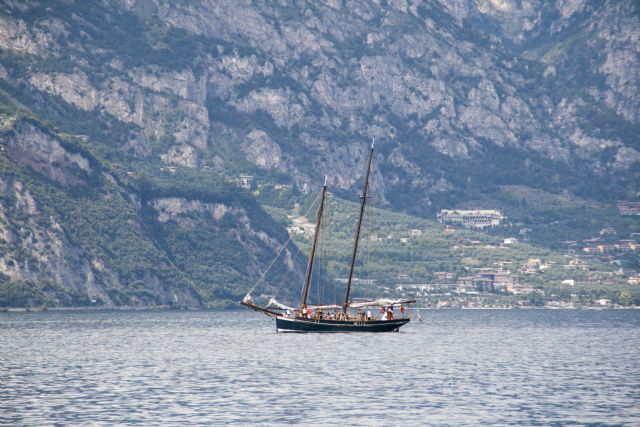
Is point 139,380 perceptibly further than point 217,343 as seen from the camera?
No

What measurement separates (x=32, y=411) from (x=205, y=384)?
22002 mm

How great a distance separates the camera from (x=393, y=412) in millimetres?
96688

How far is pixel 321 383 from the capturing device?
11644 cm

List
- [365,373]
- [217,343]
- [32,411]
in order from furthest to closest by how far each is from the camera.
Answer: [217,343] < [365,373] < [32,411]

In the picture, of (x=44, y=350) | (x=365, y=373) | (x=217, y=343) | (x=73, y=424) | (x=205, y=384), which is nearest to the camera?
(x=73, y=424)

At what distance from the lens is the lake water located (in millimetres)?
95000

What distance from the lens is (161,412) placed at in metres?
97.1

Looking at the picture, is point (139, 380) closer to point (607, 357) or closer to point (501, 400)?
point (501, 400)

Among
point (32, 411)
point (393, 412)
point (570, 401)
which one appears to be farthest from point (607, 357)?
point (32, 411)

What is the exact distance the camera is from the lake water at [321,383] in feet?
312

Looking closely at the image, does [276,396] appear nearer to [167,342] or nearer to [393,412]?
[393,412]

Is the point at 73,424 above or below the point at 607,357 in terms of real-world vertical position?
below

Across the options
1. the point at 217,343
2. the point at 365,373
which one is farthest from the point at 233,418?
→ the point at 217,343

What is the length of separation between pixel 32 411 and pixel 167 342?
86750mm
